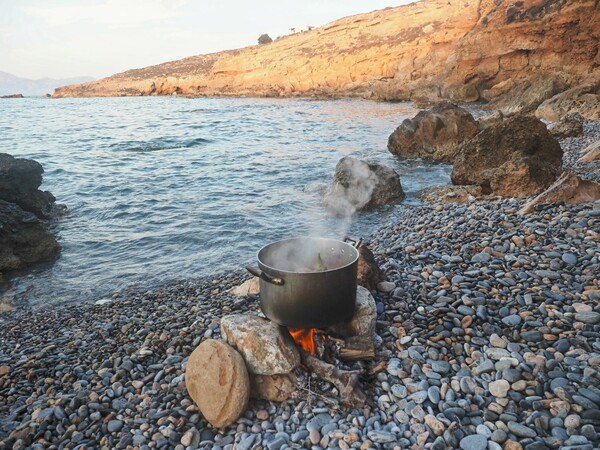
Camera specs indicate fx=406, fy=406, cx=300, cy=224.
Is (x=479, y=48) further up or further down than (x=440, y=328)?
further up

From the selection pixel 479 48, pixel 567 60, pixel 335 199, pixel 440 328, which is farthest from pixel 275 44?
pixel 440 328

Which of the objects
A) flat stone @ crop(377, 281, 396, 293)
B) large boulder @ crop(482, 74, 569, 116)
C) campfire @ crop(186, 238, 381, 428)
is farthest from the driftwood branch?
large boulder @ crop(482, 74, 569, 116)

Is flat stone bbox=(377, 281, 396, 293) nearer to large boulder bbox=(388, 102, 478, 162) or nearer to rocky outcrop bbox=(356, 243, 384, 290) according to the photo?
rocky outcrop bbox=(356, 243, 384, 290)

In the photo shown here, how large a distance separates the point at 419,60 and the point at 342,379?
4695 cm

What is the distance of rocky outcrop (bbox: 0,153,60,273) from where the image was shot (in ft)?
23.5

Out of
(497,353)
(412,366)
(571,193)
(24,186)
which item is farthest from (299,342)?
(24,186)

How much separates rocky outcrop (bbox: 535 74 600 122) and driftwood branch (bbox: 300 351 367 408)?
1557 centimetres

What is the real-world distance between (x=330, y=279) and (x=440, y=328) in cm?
115

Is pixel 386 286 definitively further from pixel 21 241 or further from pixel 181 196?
pixel 181 196

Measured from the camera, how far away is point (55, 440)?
9.50 ft

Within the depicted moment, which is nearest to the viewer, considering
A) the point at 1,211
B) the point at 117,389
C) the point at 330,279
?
the point at 330,279

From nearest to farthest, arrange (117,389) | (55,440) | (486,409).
→ (486,409) → (55,440) → (117,389)

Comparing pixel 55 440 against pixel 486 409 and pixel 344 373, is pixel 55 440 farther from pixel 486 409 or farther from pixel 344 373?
pixel 486 409

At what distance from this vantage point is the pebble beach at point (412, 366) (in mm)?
2627
